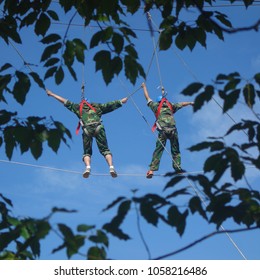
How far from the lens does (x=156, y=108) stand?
34.4 ft

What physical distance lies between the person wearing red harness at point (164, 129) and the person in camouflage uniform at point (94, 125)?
2.11 ft

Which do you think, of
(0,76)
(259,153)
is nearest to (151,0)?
(0,76)

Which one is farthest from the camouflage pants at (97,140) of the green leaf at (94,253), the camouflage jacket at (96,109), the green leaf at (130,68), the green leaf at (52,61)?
the green leaf at (94,253)

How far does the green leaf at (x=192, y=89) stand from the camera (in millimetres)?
3045

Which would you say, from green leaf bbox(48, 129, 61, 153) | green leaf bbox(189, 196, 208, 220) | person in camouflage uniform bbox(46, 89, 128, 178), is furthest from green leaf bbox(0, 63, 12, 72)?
person in camouflage uniform bbox(46, 89, 128, 178)

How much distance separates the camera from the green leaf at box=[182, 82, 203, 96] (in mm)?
3045

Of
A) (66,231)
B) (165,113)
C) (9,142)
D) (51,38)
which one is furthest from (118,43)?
(165,113)

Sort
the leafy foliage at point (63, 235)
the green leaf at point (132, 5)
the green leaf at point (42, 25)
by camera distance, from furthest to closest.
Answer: the green leaf at point (132, 5) → the green leaf at point (42, 25) → the leafy foliage at point (63, 235)

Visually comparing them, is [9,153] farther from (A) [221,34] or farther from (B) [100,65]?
(A) [221,34]

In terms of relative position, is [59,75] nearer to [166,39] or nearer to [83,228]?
[166,39]

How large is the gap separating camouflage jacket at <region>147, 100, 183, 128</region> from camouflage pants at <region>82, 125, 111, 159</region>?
3.39 ft

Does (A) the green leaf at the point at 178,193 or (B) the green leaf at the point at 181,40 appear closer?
(A) the green leaf at the point at 178,193

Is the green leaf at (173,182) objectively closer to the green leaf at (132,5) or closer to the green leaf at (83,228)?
the green leaf at (83,228)

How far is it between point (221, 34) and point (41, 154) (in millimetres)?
1634
